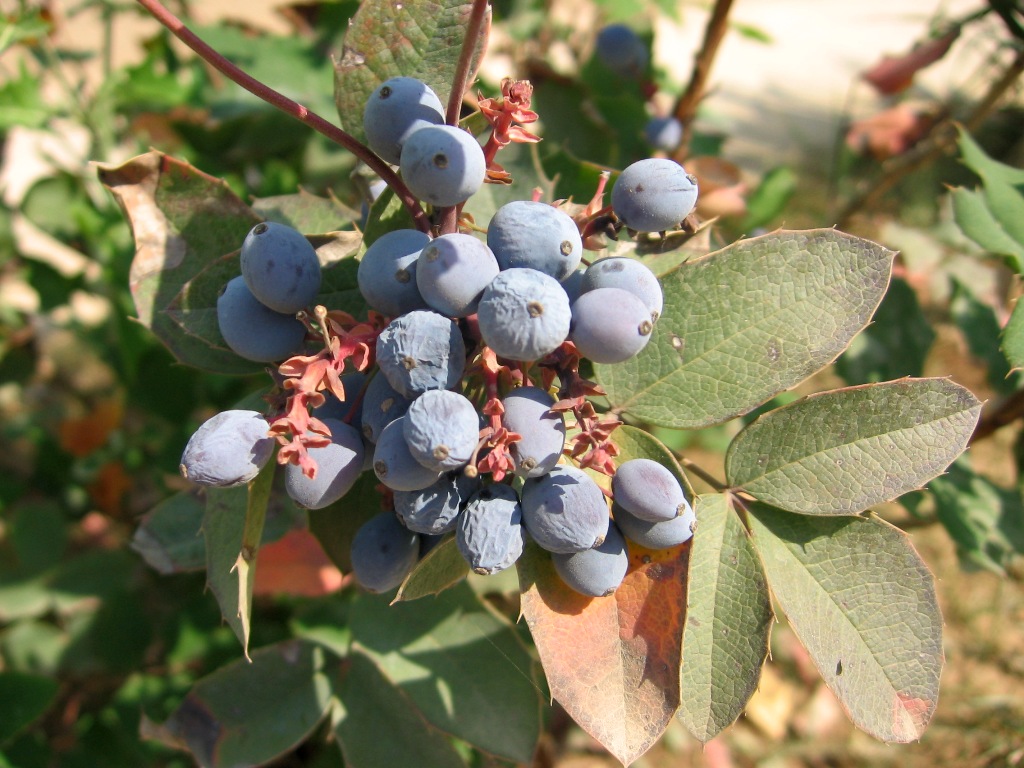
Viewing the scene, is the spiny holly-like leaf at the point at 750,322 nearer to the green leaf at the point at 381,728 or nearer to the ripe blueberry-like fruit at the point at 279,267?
the ripe blueberry-like fruit at the point at 279,267

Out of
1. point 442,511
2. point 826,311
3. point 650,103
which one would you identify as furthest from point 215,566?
point 650,103

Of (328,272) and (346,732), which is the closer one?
(328,272)

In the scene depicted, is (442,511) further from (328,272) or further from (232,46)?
(232,46)

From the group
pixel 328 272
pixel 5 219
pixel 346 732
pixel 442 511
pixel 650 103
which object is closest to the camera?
pixel 442 511

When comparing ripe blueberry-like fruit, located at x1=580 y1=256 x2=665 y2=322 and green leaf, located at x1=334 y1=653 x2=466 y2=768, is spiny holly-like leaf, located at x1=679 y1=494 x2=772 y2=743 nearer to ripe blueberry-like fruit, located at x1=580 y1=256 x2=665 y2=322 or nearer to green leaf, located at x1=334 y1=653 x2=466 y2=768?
ripe blueberry-like fruit, located at x1=580 y1=256 x2=665 y2=322

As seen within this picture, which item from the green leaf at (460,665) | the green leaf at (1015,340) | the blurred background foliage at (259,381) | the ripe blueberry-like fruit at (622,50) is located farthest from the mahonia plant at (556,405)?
the ripe blueberry-like fruit at (622,50)

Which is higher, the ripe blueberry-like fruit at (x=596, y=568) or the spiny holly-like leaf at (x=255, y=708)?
the ripe blueberry-like fruit at (x=596, y=568)

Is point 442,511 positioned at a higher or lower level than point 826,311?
lower
